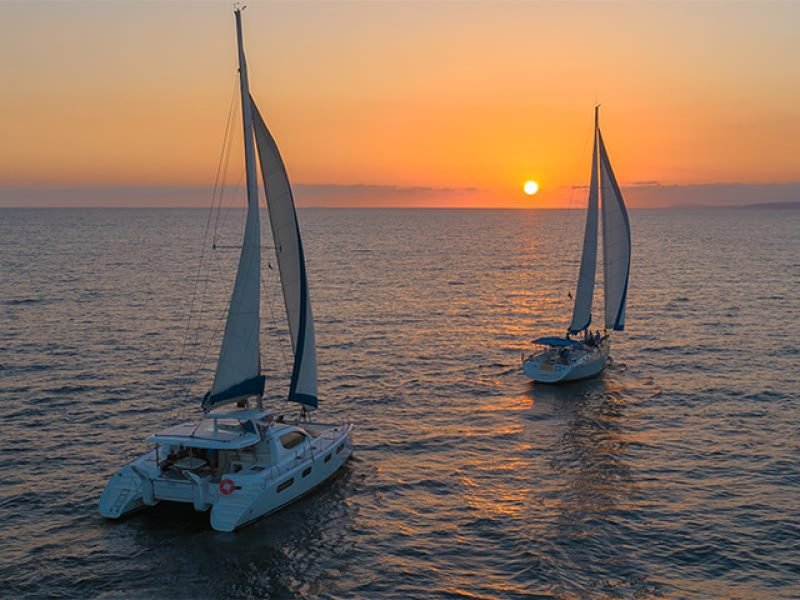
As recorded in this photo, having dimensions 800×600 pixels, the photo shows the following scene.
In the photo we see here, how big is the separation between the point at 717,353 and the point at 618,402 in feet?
50.5

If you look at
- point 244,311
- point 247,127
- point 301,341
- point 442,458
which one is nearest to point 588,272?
point 442,458

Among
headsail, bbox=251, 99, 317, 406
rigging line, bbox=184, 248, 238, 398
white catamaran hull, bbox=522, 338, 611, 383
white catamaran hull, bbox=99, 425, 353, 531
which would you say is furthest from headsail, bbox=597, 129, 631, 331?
white catamaran hull, bbox=99, 425, 353, 531

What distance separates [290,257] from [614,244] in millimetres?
28028

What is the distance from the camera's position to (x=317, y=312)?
68.8 m

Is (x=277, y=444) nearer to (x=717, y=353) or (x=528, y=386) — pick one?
(x=528, y=386)

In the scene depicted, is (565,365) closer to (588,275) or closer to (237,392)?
(588,275)

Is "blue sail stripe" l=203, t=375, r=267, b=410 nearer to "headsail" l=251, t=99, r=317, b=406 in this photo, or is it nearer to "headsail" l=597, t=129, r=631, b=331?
"headsail" l=251, t=99, r=317, b=406

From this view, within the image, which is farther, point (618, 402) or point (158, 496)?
point (618, 402)

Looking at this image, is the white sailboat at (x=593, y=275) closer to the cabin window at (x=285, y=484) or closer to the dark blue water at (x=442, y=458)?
the dark blue water at (x=442, y=458)

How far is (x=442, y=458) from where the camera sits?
103ft

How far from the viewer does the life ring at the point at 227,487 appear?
24.2 metres

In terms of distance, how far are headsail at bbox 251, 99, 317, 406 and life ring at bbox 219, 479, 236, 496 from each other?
16.8 feet

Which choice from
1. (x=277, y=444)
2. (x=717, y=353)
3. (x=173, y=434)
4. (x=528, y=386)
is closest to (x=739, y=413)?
(x=528, y=386)

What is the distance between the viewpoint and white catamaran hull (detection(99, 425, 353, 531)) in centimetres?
2406
